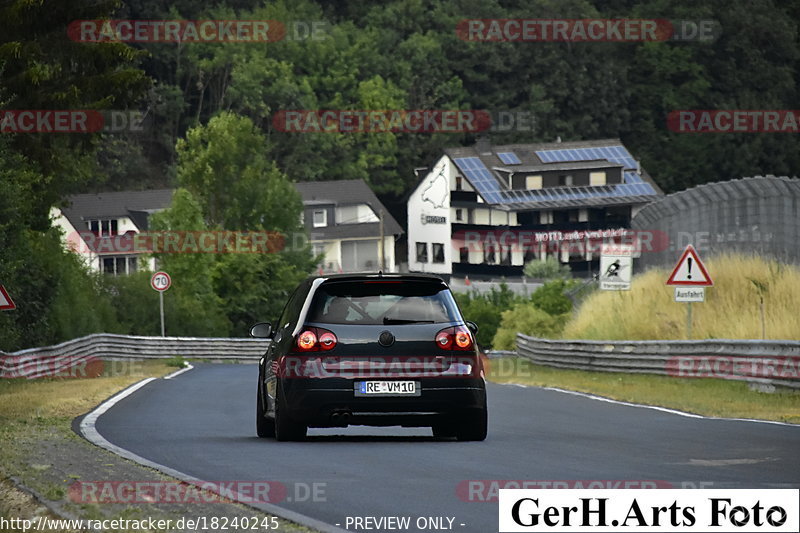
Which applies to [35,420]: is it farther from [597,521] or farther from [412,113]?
[412,113]

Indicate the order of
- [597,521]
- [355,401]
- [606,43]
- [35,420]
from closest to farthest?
[597,521], [355,401], [35,420], [606,43]

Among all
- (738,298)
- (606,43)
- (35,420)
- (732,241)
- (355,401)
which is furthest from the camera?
(606,43)

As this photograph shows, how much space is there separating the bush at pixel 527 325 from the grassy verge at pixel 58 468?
1307 inches

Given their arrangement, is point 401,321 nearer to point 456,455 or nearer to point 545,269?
point 456,455

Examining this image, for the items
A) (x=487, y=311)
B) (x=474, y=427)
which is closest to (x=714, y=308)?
(x=474, y=427)

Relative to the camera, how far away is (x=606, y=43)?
133m

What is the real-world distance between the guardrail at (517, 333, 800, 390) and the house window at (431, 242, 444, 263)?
79139mm

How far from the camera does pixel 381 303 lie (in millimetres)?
14031

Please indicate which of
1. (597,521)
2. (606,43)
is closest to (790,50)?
(606,43)

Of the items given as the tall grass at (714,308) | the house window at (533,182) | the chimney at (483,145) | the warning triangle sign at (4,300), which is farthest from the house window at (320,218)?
the warning triangle sign at (4,300)

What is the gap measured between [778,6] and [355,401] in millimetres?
133165

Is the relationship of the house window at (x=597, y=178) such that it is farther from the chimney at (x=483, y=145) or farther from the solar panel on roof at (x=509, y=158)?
the chimney at (x=483, y=145)

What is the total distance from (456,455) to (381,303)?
1735 mm

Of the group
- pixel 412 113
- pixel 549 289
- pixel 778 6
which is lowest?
pixel 549 289
